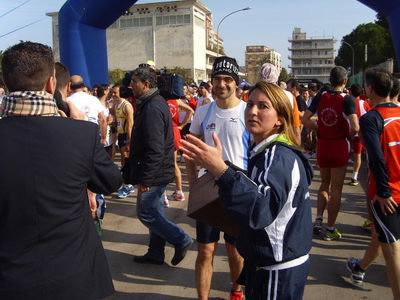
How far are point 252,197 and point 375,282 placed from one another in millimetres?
2863

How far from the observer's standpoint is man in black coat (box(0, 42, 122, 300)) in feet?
5.37

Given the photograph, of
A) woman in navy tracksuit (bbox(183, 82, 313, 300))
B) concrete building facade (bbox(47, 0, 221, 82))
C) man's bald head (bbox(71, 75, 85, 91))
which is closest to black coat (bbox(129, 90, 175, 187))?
woman in navy tracksuit (bbox(183, 82, 313, 300))

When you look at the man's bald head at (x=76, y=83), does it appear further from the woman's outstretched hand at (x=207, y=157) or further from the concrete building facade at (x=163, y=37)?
the concrete building facade at (x=163, y=37)

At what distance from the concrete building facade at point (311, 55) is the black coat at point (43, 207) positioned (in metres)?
154

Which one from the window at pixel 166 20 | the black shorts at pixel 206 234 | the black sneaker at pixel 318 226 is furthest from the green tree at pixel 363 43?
the black shorts at pixel 206 234

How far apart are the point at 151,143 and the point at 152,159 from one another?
0.16 meters

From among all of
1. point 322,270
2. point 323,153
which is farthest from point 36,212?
point 323,153

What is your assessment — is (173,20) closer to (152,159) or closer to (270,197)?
(152,159)

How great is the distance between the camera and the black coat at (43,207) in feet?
5.37

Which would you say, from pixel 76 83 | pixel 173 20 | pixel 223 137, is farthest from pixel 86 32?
pixel 173 20

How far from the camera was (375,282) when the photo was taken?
12.1 ft

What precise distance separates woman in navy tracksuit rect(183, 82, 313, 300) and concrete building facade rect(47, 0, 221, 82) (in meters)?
69.0

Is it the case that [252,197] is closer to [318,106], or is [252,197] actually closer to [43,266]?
[43,266]

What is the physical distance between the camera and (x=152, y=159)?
374 cm
